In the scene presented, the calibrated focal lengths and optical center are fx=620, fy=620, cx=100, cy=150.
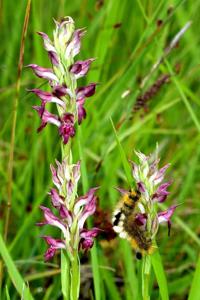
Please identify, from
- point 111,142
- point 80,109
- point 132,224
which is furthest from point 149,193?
point 111,142

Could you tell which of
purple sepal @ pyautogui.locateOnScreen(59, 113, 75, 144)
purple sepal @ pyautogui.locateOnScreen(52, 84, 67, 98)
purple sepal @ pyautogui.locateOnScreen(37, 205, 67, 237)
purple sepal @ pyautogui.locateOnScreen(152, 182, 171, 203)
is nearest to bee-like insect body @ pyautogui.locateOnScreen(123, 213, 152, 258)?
purple sepal @ pyautogui.locateOnScreen(152, 182, 171, 203)

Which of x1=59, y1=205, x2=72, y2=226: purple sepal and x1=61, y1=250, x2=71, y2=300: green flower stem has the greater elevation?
x1=59, y1=205, x2=72, y2=226: purple sepal

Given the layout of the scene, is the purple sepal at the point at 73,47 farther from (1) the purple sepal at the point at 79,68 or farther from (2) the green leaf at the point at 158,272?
(2) the green leaf at the point at 158,272

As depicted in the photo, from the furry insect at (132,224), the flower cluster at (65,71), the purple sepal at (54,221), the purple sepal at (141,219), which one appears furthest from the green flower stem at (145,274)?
the flower cluster at (65,71)

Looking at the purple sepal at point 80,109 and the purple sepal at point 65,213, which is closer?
the purple sepal at point 65,213

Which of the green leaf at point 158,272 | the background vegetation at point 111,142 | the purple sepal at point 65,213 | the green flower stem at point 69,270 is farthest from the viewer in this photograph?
the background vegetation at point 111,142

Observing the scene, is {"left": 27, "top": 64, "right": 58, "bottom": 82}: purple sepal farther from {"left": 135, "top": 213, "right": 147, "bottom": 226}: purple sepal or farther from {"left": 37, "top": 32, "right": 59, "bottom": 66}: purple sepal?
{"left": 135, "top": 213, "right": 147, "bottom": 226}: purple sepal

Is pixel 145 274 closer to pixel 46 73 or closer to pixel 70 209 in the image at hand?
pixel 70 209
